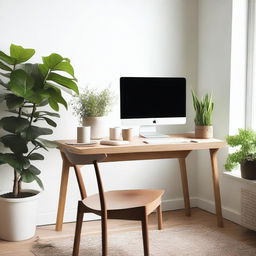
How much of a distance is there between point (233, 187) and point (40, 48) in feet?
6.29

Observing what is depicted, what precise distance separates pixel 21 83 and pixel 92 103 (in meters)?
0.60

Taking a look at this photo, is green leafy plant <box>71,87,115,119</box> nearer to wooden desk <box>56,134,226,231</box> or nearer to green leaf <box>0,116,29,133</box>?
wooden desk <box>56,134,226,231</box>

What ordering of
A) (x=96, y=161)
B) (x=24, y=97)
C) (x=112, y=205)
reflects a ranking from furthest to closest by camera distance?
(x=24, y=97)
(x=112, y=205)
(x=96, y=161)

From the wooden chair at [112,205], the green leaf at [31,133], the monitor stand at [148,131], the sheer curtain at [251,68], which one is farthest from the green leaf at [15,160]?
the sheer curtain at [251,68]

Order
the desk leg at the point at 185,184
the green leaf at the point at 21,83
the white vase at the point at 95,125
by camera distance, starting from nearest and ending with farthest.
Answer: the green leaf at the point at 21,83 → the white vase at the point at 95,125 → the desk leg at the point at 185,184

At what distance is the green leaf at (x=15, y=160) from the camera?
2.85 m

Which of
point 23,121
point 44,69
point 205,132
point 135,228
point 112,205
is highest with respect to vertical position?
point 44,69

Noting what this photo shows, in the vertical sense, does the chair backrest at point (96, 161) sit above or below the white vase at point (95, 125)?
below

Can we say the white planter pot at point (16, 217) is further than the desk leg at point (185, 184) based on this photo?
No

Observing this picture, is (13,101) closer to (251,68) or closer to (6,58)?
(6,58)

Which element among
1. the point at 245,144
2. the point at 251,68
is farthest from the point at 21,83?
the point at 251,68

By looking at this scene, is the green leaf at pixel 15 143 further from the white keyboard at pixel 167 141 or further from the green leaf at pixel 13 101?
the white keyboard at pixel 167 141

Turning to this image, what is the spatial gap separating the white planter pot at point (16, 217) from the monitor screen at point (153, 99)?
0.97 m

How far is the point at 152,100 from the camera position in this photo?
3391 mm
